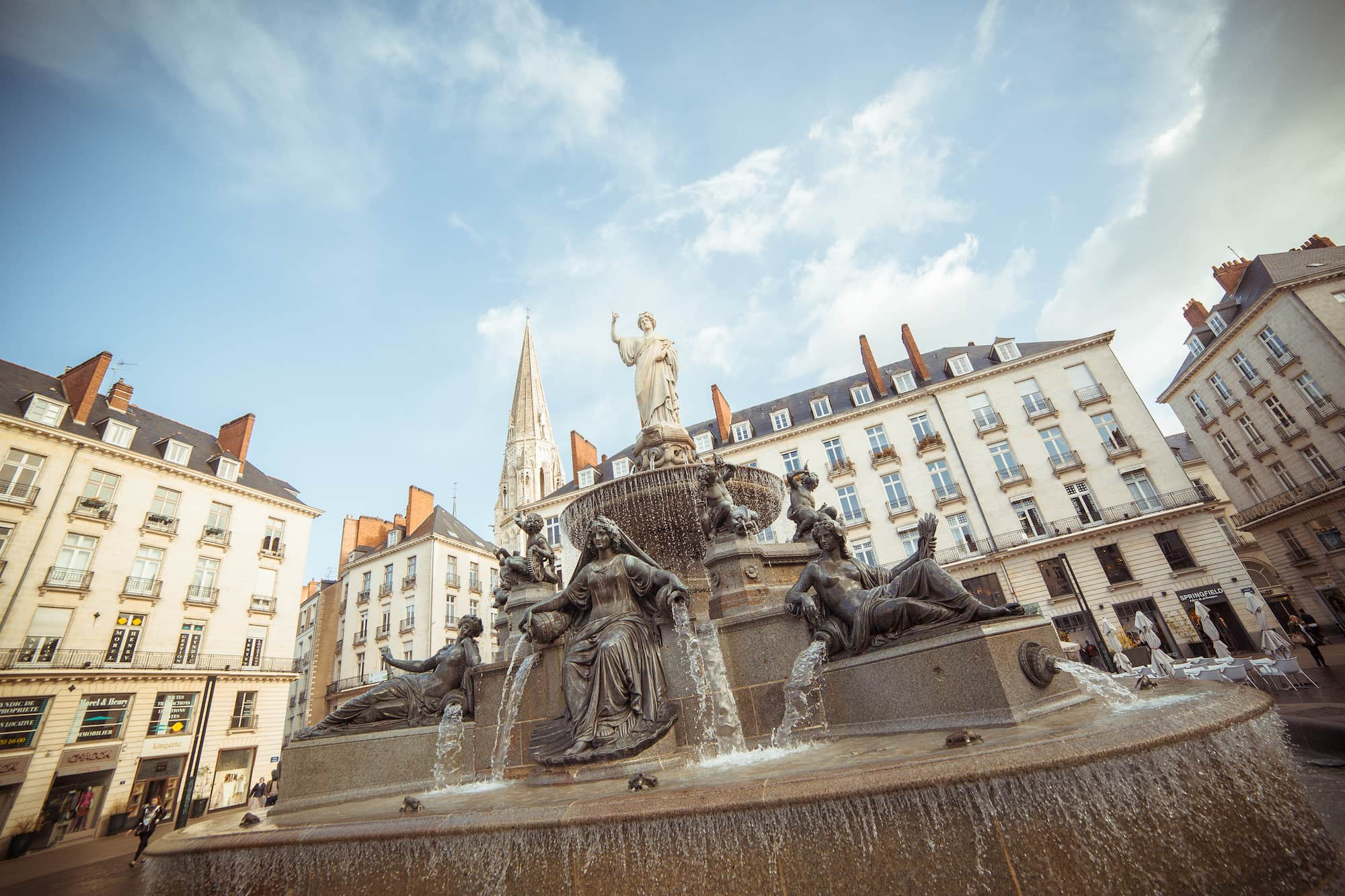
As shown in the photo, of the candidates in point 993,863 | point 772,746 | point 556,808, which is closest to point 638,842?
point 556,808

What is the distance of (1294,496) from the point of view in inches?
1214

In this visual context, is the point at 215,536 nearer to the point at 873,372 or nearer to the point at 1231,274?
the point at 873,372

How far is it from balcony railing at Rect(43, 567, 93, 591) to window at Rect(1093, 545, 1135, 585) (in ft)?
152

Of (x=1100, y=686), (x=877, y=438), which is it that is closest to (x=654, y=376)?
(x=1100, y=686)

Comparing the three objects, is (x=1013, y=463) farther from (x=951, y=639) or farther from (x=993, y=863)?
(x=993, y=863)

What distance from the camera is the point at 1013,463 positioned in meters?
31.8

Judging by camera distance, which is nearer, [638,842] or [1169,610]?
[638,842]

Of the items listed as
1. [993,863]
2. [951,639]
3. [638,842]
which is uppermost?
[951,639]

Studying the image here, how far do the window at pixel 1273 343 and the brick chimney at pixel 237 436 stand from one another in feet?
190

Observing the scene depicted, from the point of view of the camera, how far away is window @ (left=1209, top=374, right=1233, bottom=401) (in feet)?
117

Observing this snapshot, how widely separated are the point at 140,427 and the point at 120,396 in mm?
1938

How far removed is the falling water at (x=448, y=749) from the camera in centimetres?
671

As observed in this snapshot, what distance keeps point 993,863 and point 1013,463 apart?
3365cm

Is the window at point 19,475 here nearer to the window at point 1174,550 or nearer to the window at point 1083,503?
the window at point 1083,503
